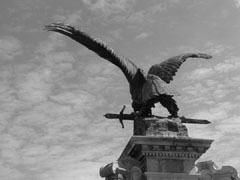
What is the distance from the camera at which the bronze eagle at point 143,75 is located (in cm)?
1034

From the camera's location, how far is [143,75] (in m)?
10.9

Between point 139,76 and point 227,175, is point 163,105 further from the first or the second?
point 227,175

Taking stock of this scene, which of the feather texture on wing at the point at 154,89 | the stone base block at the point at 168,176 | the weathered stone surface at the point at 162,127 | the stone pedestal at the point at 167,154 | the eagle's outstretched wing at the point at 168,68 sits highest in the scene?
the eagle's outstretched wing at the point at 168,68

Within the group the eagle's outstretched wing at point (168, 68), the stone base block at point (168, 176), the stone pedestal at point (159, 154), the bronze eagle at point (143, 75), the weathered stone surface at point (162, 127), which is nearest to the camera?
the stone base block at point (168, 176)

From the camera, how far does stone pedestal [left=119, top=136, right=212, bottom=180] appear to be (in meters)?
9.31

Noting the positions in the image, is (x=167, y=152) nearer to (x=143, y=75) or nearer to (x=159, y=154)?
(x=159, y=154)

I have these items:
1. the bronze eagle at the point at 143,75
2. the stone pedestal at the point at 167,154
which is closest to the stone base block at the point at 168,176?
the stone pedestal at the point at 167,154

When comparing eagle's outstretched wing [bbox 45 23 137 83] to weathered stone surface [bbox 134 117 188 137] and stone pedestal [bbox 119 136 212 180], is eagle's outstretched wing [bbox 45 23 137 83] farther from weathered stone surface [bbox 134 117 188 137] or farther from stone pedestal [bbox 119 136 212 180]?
stone pedestal [bbox 119 136 212 180]

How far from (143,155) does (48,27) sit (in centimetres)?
411

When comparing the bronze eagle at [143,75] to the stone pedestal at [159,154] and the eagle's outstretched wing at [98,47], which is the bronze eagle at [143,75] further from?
the stone pedestal at [159,154]

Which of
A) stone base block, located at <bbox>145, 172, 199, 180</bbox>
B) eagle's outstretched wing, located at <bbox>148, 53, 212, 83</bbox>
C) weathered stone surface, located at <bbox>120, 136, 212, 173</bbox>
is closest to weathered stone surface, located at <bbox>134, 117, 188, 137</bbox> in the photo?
weathered stone surface, located at <bbox>120, 136, 212, 173</bbox>

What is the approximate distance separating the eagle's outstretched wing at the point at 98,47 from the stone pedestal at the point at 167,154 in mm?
2373

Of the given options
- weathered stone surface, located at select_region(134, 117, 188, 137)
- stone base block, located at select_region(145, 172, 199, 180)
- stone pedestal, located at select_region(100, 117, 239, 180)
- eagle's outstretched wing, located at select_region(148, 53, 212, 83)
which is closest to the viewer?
stone base block, located at select_region(145, 172, 199, 180)

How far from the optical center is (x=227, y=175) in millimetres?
10344
